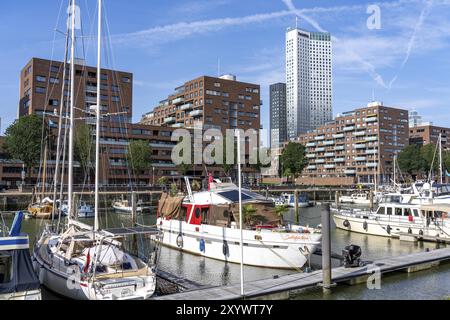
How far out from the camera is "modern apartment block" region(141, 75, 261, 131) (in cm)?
11216

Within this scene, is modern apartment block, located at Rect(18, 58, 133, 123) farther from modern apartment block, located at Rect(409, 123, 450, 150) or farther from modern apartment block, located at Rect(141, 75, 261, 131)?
modern apartment block, located at Rect(409, 123, 450, 150)

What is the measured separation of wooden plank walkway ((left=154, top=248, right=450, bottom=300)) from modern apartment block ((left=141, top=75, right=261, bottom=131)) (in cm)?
8761

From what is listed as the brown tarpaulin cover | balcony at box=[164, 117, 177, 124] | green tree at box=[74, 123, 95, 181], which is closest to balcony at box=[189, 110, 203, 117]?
balcony at box=[164, 117, 177, 124]

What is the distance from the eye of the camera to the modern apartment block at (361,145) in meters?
145

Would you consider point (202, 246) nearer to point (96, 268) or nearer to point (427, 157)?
point (96, 268)

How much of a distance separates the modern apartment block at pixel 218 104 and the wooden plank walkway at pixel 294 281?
87614 millimetres

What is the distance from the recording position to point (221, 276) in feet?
73.8

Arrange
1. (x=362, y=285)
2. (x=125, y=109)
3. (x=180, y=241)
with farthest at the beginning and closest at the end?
(x=125, y=109) < (x=180, y=241) < (x=362, y=285)

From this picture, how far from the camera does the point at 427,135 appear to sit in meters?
166

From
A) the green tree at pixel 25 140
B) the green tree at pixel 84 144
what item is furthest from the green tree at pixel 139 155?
the green tree at pixel 25 140

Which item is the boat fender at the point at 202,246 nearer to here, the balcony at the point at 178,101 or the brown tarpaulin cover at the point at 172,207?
the brown tarpaulin cover at the point at 172,207

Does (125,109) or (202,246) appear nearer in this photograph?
(202,246)

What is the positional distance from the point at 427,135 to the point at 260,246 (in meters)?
163

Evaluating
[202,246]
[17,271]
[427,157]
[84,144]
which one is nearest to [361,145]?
[427,157]
